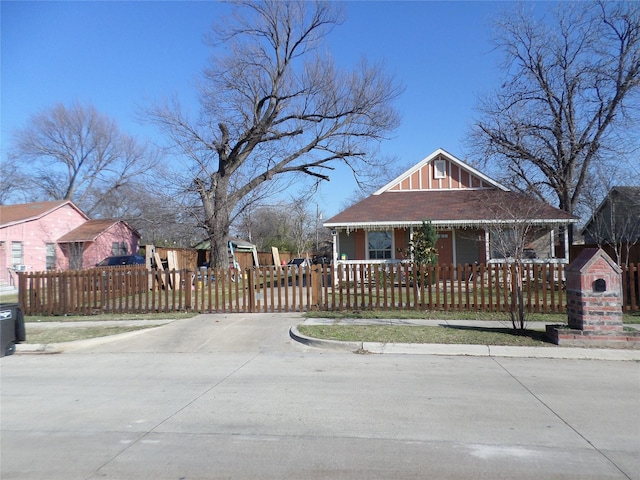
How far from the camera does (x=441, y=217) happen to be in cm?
1950

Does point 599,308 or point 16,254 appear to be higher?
point 16,254

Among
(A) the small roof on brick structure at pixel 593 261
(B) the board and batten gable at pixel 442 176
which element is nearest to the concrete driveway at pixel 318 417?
(A) the small roof on brick structure at pixel 593 261

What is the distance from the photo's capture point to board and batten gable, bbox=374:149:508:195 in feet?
72.1

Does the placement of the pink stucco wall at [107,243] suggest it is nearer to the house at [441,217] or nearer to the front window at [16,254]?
the front window at [16,254]

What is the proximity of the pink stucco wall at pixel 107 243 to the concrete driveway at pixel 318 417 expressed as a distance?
2360 centimetres

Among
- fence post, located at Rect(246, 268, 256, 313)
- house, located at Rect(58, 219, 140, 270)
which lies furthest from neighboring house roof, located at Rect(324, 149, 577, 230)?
house, located at Rect(58, 219, 140, 270)

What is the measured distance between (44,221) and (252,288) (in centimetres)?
2250

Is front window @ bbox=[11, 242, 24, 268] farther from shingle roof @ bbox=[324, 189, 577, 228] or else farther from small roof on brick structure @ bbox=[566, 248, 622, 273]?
small roof on brick structure @ bbox=[566, 248, 622, 273]

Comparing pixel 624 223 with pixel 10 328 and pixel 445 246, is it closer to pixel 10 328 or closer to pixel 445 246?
pixel 445 246

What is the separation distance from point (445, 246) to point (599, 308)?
12.5 m

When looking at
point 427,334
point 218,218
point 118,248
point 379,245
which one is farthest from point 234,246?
point 427,334

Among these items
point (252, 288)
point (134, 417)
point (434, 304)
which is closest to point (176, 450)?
point (134, 417)

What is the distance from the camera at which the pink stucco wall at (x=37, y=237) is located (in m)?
26.8

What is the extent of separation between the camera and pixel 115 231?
3369 centimetres
